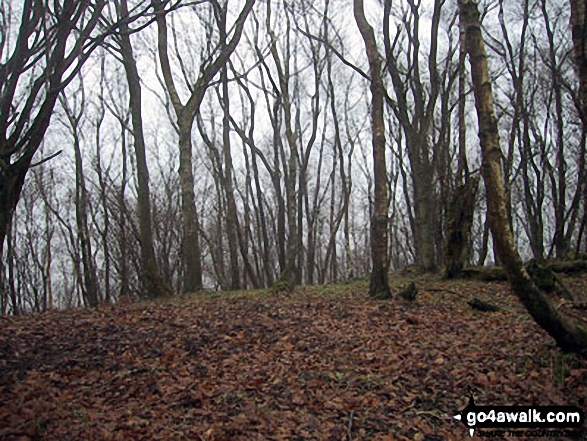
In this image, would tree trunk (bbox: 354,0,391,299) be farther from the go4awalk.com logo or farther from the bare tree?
the go4awalk.com logo

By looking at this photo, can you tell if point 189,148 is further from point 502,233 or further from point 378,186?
point 502,233

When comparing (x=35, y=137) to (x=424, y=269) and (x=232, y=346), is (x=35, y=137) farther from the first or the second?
(x=424, y=269)

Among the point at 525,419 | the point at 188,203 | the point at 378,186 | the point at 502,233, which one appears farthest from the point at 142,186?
the point at 525,419

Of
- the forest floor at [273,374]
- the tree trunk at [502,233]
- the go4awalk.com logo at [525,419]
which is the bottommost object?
the go4awalk.com logo at [525,419]

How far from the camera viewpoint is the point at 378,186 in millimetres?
9406

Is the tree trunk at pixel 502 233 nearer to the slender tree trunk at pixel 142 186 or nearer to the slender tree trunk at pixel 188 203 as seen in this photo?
the slender tree trunk at pixel 188 203

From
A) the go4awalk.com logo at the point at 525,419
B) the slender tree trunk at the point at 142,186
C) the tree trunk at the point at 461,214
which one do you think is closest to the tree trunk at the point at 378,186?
the tree trunk at the point at 461,214

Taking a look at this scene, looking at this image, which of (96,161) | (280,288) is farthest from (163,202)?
(280,288)

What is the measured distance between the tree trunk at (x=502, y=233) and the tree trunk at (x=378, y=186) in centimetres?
452

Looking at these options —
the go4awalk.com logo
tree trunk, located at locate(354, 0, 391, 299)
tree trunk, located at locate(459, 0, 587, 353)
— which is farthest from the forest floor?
tree trunk, located at locate(354, 0, 391, 299)

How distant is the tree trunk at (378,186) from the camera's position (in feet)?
30.2

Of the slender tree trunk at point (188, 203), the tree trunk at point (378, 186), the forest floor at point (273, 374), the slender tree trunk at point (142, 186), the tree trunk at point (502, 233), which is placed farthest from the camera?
the slender tree trunk at point (188, 203)

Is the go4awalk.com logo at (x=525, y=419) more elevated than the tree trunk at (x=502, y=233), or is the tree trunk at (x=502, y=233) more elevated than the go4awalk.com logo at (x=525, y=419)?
the tree trunk at (x=502, y=233)

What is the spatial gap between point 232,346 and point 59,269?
40443 millimetres
